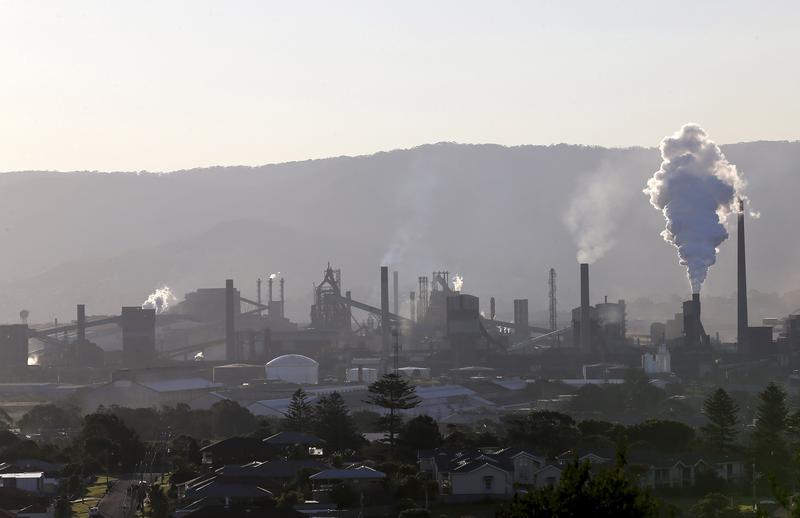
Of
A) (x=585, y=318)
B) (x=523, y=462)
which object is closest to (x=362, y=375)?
(x=585, y=318)

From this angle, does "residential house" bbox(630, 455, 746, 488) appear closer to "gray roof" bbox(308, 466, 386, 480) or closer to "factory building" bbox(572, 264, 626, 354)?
"gray roof" bbox(308, 466, 386, 480)

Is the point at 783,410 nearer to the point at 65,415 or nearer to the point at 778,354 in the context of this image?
the point at 65,415

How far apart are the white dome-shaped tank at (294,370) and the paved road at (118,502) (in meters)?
70.8

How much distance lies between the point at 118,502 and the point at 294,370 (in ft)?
258

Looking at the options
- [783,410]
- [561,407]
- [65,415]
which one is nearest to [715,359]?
[561,407]

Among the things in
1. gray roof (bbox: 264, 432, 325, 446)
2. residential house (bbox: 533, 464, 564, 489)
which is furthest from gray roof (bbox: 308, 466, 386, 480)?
gray roof (bbox: 264, 432, 325, 446)

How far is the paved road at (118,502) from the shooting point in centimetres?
4666

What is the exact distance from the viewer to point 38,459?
6128 cm

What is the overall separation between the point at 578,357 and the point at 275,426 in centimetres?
6112

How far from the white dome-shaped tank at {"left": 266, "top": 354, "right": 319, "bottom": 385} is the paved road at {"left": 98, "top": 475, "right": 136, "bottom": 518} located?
70.8 m

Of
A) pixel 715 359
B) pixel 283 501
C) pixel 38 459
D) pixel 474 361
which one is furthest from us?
pixel 474 361

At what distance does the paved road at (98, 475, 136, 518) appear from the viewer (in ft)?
153

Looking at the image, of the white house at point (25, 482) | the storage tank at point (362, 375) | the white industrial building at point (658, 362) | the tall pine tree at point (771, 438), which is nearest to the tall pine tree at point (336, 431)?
the white house at point (25, 482)

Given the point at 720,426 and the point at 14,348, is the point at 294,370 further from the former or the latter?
the point at 720,426
